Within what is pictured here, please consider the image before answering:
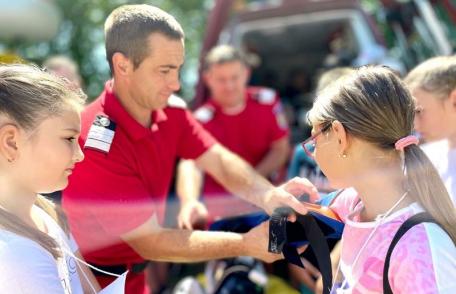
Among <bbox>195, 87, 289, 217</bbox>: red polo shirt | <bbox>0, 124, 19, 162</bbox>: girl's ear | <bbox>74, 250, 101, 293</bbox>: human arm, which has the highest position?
<bbox>0, 124, 19, 162</bbox>: girl's ear

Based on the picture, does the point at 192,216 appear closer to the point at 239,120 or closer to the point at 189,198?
the point at 189,198

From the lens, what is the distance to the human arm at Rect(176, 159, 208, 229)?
7.75 feet

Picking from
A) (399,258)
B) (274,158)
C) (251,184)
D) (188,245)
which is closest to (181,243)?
(188,245)

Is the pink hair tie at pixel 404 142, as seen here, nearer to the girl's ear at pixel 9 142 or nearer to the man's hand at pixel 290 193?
the man's hand at pixel 290 193

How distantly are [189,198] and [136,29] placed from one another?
1047mm

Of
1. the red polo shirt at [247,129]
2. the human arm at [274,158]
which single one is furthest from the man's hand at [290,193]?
the red polo shirt at [247,129]

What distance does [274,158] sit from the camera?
151 inches

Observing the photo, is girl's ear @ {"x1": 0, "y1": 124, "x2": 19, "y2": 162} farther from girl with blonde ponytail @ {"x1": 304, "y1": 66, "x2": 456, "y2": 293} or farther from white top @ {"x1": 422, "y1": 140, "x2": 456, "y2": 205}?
white top @ {"x1": 422, "y1": 140, "x2": 456, "y2": 205}

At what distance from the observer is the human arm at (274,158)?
377 centimetres

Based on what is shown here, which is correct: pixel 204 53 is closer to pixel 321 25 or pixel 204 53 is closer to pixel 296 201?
pixel 321 25

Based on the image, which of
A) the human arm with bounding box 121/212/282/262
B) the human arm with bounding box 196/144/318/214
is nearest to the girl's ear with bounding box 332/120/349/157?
the human arm with bounding box 196/144/318/214

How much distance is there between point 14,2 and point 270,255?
6.96m

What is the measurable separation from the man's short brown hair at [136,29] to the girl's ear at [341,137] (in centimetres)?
81

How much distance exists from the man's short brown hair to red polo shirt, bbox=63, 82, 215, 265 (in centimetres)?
20
